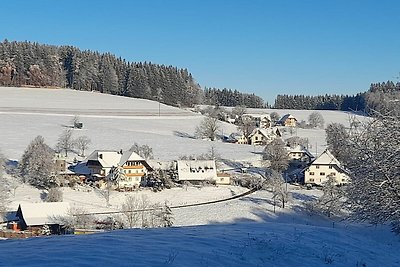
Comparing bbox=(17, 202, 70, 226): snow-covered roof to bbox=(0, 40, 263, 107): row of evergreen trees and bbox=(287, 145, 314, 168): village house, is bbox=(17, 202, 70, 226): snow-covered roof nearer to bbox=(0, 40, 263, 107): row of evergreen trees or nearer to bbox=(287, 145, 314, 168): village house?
bbox=(287, 145, 314, 168): village house

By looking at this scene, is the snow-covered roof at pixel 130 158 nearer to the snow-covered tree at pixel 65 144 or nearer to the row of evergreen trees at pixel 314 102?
the snow-covered tree at pixel 65 144

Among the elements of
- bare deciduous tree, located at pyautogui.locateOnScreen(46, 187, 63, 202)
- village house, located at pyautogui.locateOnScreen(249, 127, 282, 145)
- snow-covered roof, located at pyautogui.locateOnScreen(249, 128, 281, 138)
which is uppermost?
snow-covered roof, located at pyautogui.locateOnScreen(249, 128, 281, 138)

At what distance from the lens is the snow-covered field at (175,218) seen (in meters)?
8.06

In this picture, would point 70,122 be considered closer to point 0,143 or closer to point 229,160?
point 0,143

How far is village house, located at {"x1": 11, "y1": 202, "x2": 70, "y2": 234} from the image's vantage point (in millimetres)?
31406

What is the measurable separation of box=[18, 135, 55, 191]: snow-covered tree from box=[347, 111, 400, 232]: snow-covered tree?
103 ft

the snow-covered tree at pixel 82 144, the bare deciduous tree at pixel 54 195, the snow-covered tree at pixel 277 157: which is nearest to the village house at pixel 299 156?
the snow-covered tree at pixel 277 157

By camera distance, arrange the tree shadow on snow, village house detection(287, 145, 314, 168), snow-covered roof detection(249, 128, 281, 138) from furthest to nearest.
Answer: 1. snow-covered roof detection(249, 128, 281, 138)
2. the tree shadow on snow
3. village house detection(287, 145, 314, 168)

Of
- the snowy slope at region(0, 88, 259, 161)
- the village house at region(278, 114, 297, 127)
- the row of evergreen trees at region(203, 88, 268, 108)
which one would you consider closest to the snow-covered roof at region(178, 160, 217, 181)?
the snowy slope at region(0, 88, 259, 161)

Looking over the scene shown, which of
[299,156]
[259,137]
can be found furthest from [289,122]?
[299,156]

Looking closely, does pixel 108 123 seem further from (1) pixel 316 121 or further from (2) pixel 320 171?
(1) pixel 316 121

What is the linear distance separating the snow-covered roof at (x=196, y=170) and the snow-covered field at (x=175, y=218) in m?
3.06

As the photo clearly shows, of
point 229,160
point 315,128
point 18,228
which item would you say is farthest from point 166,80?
point 18,228

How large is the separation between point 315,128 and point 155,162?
56.8 metres
